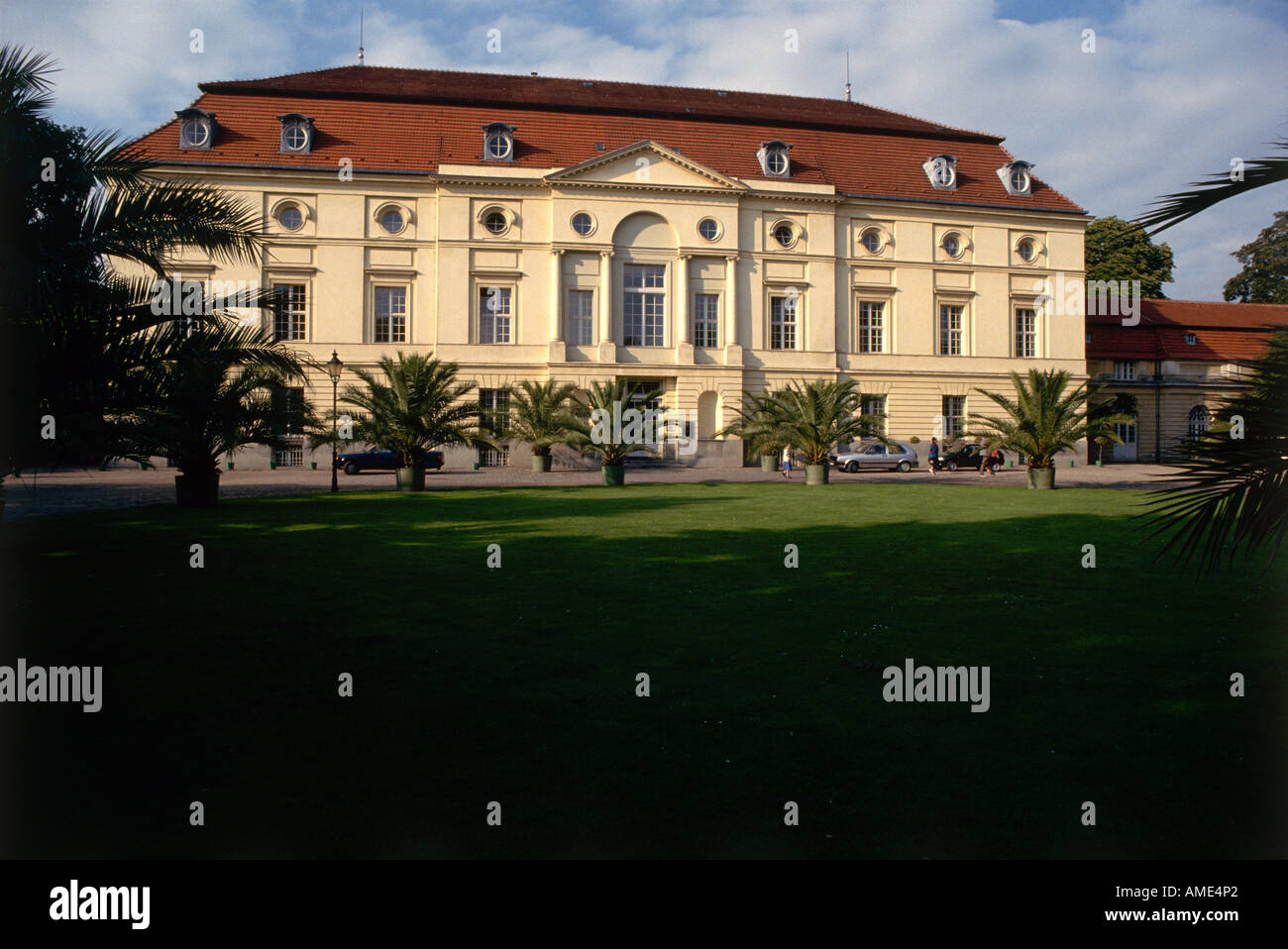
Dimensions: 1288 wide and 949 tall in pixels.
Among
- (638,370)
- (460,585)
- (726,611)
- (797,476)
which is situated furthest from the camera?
(638,370)

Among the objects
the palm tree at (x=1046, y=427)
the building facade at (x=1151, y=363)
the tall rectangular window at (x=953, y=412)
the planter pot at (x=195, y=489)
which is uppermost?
the building facade at (x=1151, y=363)

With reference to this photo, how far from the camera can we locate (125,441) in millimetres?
14773

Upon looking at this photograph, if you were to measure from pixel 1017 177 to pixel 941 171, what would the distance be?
4858 mm

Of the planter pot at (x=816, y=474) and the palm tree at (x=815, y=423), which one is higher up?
the palm tree at (x=815, y=423)

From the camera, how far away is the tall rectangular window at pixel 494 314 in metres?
42.8

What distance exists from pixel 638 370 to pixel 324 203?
680 inches

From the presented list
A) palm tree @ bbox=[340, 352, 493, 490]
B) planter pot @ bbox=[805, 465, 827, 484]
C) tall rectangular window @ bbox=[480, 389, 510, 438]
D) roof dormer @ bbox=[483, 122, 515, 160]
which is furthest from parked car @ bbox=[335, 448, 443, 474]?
planter pot @ bbox=[805, 465, 827, 484]

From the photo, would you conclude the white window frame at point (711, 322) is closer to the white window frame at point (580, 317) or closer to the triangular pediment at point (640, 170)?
the white window frame at point (580, 317)

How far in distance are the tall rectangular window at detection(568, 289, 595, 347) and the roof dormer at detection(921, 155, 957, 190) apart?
20557mm

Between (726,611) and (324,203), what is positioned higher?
(324,203)

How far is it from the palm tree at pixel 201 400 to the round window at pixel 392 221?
23352 mm

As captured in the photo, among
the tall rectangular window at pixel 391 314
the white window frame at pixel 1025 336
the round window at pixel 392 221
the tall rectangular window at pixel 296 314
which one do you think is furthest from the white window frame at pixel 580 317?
the white window frame at pixel 1025 336
